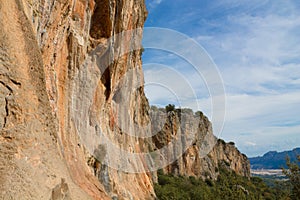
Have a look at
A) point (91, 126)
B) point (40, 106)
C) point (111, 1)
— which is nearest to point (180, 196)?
point (91, 126)

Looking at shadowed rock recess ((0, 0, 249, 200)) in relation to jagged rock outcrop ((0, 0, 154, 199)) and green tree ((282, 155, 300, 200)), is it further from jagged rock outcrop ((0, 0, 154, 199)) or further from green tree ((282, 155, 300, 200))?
green tree ((282, 155, 300, 200))

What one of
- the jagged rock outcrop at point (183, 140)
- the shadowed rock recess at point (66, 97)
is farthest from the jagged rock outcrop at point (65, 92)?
the jagged rock outcrop at point (183, 140)

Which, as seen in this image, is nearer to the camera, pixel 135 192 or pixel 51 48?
pixel 51 48

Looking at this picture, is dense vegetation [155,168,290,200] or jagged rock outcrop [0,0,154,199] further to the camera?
dense vegetation [155,168,290,200]

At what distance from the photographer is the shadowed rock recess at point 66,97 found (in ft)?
20.5

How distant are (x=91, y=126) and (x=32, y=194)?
37.6ft

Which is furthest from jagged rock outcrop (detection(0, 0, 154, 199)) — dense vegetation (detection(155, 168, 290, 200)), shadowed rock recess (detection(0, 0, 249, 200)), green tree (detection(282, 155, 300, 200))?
green tree (detection(282, 155, 300, 200))

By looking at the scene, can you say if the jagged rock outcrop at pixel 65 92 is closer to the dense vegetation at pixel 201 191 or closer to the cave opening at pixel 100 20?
the cave opening at pixel 100 20

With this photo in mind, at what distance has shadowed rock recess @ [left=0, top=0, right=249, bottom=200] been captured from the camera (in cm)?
626

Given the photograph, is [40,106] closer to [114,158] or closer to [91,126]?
[91,126]

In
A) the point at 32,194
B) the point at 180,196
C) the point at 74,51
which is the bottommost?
the point at 180,196

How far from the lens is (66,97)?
13750 millimetres

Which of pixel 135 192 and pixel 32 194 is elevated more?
pixel 32 194

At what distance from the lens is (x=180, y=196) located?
3700 cm
